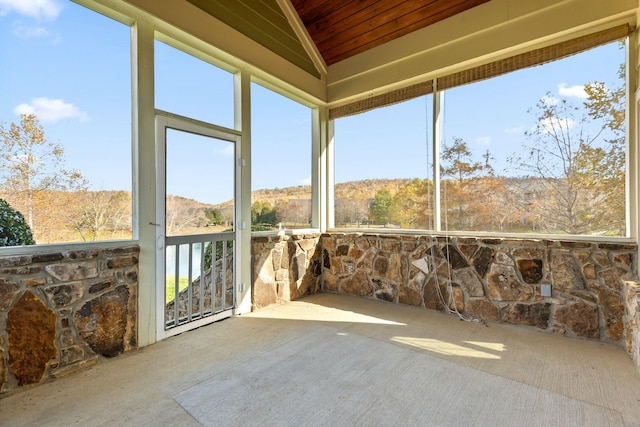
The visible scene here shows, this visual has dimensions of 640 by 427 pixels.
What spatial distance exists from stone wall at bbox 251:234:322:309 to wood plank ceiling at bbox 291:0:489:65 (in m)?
2.79

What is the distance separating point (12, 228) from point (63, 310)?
0.67 m

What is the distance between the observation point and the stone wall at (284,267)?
12.3ft

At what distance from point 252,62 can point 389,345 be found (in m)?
3.36

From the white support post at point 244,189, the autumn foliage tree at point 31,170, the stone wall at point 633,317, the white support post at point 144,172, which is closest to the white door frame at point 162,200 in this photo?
the white support post at point 144,172

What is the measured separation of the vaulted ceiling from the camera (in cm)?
346

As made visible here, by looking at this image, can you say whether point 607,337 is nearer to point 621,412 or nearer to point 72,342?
point 621,412

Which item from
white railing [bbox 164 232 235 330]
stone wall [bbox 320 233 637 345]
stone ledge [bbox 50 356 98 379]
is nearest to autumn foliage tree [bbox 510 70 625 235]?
stone wall [bbox 320 233 637 345]

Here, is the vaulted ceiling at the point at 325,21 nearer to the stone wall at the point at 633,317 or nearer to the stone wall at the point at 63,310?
the stone wall at the point at 63,310

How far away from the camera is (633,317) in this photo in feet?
7.88

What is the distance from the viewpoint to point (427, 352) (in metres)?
2.59

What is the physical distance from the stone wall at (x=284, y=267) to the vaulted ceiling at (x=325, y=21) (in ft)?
8.05

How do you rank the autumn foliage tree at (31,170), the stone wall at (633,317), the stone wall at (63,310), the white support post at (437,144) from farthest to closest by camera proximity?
the white support post at (437,144) → the stone wall at (633,317) → the autumn foliage tree at (31,170) → the stone wall at (63,310)

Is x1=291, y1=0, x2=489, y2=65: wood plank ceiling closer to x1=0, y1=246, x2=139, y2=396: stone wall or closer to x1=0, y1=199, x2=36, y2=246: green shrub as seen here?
x1=0, y1=246, x2=139, y2=396: stone wall

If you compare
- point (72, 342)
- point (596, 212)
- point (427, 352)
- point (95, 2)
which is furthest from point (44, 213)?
point (596, 212)
